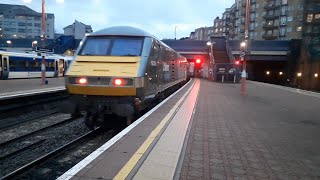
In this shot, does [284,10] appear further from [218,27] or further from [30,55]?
[30,55]

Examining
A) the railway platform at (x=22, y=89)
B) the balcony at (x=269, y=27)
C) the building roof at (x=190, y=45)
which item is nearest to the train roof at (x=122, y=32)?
the railway platform at (x=22, y=89)

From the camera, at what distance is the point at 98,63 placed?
1009 centimetres

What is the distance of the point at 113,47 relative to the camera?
10.6 metres

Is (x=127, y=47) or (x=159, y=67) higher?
(x=127, y=47)

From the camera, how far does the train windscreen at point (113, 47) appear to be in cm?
1049

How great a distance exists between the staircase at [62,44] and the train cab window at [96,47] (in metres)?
31.3

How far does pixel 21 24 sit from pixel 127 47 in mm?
125947

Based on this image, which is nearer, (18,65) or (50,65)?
(18,65)

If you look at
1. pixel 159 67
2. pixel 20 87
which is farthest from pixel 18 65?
pixel 159 67

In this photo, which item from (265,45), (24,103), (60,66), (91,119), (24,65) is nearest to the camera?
(91,119)

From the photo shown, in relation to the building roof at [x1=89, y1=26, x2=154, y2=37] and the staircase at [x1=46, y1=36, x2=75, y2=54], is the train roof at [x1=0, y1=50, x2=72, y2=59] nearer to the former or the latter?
the staircase at [x1=46, y1=36, x2=75, y2=54]

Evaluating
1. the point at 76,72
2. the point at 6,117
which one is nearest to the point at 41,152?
the point at 76,72

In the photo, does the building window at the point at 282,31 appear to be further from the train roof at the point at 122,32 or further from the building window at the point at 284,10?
the train roof at the point at 122,32

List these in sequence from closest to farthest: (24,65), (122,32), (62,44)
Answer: (122,32) → (24,65) → (62,44)
